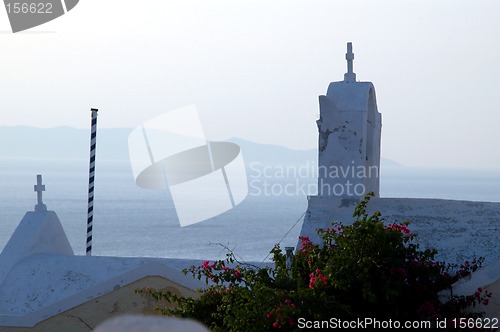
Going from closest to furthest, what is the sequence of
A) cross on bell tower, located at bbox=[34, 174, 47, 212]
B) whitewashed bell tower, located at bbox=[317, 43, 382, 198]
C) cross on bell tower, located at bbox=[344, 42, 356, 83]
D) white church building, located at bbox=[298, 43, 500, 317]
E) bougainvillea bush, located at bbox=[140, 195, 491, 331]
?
bougainvillea bush, located at bbox=[140, 195, 491, 331] < white church building, located at bbox=[298, 43, 500, 317] < whitewashed bell tower, located at bbox=[317, 43, 382, 198] < cross on bell tower, located at bbox=[344, 42, 356, 83] < cross on bell tower, located at bbox=[34, 174, 47, 212]

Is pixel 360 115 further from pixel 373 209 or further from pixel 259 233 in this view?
pixel 259 233

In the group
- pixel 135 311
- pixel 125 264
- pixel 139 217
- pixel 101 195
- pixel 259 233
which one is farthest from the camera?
pixel 101 195

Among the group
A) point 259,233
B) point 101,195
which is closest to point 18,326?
point 259,233

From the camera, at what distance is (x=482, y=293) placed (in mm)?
8312

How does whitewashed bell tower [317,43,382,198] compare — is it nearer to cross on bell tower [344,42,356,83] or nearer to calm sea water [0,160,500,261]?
cross on bell tower [344,42,356,83]

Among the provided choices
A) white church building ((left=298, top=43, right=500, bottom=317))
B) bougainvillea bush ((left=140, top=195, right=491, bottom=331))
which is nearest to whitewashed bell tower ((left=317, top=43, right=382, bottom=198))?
white church building ((left=298, top=43, right=500, bottom=317))

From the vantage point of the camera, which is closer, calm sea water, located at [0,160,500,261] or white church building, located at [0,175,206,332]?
white church building, located at [0,175,206,332]

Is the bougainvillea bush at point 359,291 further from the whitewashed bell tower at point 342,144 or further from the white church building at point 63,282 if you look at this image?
the whitewashed bell tower at point 342,144

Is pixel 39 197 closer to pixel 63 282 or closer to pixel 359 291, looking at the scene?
pixel 63 282

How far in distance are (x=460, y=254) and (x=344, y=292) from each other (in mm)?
2207

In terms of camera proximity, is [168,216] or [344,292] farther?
[168,216]

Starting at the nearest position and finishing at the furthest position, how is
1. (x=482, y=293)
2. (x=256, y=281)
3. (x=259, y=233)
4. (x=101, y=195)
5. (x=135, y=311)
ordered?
(x=482, y=293), (x=256, y=281), (x=135, y=311), (x=259, y=233), (x=101, y=195)

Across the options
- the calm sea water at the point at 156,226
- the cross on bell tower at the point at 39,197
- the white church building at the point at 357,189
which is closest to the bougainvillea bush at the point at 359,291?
the white church building at the point at 357,189

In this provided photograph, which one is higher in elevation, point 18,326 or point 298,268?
point 298,268
